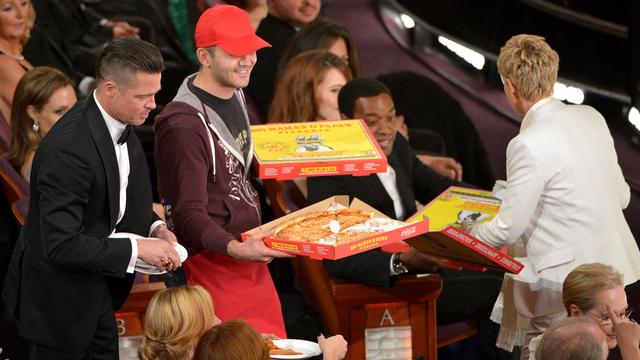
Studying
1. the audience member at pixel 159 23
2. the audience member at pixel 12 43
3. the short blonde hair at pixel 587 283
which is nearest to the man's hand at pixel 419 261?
the short blonde hair at pixel 587 283

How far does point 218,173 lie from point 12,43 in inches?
106

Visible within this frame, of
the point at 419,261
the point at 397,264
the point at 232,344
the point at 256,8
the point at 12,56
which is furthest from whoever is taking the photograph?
the point at 256,8

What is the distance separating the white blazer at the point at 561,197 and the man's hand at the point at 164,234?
1242 mm

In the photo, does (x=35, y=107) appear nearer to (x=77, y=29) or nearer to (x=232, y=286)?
(x=232, y=286)

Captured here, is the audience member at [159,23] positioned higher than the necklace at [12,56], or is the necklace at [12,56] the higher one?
the necklace at [12,56]

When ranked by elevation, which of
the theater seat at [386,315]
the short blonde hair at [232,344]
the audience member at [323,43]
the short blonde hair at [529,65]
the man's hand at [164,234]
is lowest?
the theater seat at [386,315]

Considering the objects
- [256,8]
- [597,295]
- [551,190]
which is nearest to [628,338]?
[597,295]

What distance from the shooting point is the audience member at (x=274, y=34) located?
642cm

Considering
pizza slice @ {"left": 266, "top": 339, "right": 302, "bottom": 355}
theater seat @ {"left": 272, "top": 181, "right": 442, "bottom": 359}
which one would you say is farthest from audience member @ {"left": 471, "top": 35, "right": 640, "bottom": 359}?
pizza slice @ {"left": 266, "top": 339, "right": 302, "bottom": 355}

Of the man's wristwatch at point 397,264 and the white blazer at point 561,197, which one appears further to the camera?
the man's wristwatch at point 397,264

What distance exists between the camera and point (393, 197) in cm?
480

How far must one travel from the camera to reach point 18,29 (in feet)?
20.0

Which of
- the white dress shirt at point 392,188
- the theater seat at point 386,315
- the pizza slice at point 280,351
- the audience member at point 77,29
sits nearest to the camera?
the pizza slice at point 280,351

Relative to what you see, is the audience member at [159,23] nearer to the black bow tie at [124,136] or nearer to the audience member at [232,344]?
the black bow tie at [124,136]
